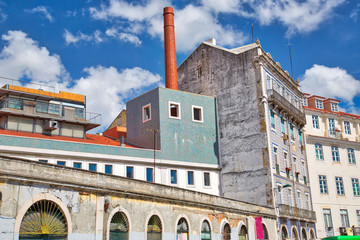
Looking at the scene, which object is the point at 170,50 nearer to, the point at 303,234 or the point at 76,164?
the point at 76,164

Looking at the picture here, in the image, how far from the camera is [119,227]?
22641 millimetres

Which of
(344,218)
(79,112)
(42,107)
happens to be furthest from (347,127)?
(42,107)

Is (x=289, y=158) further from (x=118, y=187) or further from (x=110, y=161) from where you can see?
(x=118, y=187)

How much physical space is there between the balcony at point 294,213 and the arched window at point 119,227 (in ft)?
59.3

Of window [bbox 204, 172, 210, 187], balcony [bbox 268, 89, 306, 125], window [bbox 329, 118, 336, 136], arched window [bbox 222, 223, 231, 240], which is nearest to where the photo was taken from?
arched window [bbox 222, 223, 231, 240]

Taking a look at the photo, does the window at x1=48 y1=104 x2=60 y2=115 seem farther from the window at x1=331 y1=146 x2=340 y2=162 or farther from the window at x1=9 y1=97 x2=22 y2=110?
the window at x1=331 y1=146 x2=340 y2=162

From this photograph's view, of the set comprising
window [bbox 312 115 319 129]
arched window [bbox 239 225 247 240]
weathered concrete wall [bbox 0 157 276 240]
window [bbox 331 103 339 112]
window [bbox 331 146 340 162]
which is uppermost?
window [bbox 331 103 339 112]

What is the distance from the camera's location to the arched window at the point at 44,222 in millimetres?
18797

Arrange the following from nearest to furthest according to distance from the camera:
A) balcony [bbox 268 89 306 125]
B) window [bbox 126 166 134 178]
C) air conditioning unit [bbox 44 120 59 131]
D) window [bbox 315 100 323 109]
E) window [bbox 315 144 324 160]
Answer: window [bbox 126 166 134 178] < air conditioning unit [bbox 44 120 59 131] < balcony [bbox 268 89 306 125] < window [bbox 315 144 324 160] < window [bbox 315 100 323 109]

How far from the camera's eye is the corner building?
38.2 meters

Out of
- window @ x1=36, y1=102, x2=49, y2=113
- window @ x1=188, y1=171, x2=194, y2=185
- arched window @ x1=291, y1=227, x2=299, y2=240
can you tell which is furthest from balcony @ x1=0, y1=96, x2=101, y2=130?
arched window @ x1=291, y1=227, x2=299, y2=240

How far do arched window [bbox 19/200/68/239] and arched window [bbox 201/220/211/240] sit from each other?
1078cm

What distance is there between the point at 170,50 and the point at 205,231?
76.2 feet

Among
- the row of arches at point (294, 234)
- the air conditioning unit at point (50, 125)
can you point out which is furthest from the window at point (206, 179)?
the air conditioning unit at point (50, 125)
